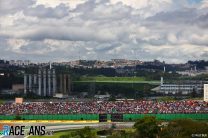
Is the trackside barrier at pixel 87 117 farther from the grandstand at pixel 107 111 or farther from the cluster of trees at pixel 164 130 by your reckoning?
the cluster of trees at pixel 164 130

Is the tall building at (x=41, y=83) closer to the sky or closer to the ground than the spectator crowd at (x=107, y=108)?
closer to the sky

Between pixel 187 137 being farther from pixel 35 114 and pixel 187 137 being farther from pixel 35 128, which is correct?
pixel 35 114

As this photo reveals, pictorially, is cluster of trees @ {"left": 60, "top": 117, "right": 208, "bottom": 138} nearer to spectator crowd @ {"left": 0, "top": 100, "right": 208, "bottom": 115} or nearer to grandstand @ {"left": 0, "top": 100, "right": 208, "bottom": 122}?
grandstand @ {"left": 0, "top": 100, "right": 208, "bottom": 122}

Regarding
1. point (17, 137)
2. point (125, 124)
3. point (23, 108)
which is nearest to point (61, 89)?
point (23, 108)

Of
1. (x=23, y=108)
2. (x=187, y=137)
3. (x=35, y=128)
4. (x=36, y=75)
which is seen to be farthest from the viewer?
(x=36, y=75)

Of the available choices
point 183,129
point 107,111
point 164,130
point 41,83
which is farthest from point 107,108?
Result: point 41,83

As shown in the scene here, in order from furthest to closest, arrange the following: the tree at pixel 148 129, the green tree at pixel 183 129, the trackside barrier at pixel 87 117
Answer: the trackside barrier at pixel 87 117 < the tree at pixel 148 129 < the green tree at pixel 183 129

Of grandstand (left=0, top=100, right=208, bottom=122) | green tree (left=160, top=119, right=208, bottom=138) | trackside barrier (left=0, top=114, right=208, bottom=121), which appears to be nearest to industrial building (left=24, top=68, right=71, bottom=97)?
grandstand (left=0, top=100, right=208, bottom=122)

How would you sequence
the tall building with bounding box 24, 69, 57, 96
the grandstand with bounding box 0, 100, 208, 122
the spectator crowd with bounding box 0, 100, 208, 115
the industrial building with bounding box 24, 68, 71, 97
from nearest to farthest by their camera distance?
1. the grandstand with bounding box 0, 100, 208, 122
2. the spectator crowd with bounding box 0, 100, 208, 115
3. the industrial building with bounding box 24, 68, 71, 97
4. the tall building with bounding box 24, 69, 57, 96

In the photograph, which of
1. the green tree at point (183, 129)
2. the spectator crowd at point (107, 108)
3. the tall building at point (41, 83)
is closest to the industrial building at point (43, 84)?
the tall building at point (41, 83)

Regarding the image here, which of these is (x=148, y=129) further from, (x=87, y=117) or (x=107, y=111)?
(x=107, y=111)

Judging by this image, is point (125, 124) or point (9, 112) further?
point (9, 112)
